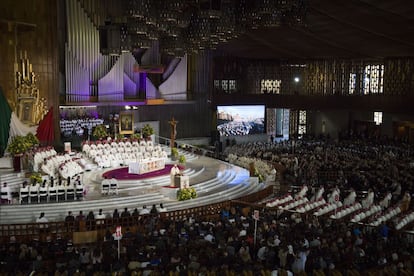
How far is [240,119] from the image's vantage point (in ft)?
131

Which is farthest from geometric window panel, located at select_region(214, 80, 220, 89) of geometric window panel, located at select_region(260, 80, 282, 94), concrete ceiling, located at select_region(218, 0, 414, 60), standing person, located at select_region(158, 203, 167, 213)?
standing person, located at select_region(158, 203, 167, 213)

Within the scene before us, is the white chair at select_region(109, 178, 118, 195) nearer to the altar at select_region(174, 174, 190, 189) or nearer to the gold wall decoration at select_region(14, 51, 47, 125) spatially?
the altar at select_region(174, 174, 190, 189)

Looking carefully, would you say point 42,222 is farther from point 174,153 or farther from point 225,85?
point 225,85

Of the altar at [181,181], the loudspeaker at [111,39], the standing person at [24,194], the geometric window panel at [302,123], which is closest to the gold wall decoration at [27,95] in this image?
the loudspeaker at [111,39]

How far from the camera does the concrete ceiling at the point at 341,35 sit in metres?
24.3

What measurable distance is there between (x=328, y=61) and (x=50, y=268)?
32661 millimetres

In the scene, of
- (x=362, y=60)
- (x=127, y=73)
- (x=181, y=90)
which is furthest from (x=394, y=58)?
(x=127, y=73)

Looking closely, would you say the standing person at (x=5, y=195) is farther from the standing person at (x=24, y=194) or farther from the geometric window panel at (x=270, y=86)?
the geometric window panel at (x=270, y=86)

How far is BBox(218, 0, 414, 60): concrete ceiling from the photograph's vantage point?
24264mm

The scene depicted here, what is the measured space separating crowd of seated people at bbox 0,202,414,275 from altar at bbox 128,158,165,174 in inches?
290

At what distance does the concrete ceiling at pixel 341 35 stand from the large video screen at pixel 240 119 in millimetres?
4108

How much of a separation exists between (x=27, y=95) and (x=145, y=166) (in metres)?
7.60

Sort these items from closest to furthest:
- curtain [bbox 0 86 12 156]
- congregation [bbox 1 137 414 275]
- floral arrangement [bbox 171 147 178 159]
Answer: congregation [bbox 1 137 414 275], curtain [bbox 0 86 12 156], floral arrangement [bbox 171 147 178 159]

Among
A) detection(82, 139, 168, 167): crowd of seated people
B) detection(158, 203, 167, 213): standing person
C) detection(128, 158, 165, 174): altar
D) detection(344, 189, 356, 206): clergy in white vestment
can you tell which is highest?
detection(82, 139, 168, 167): crowd of seated people
